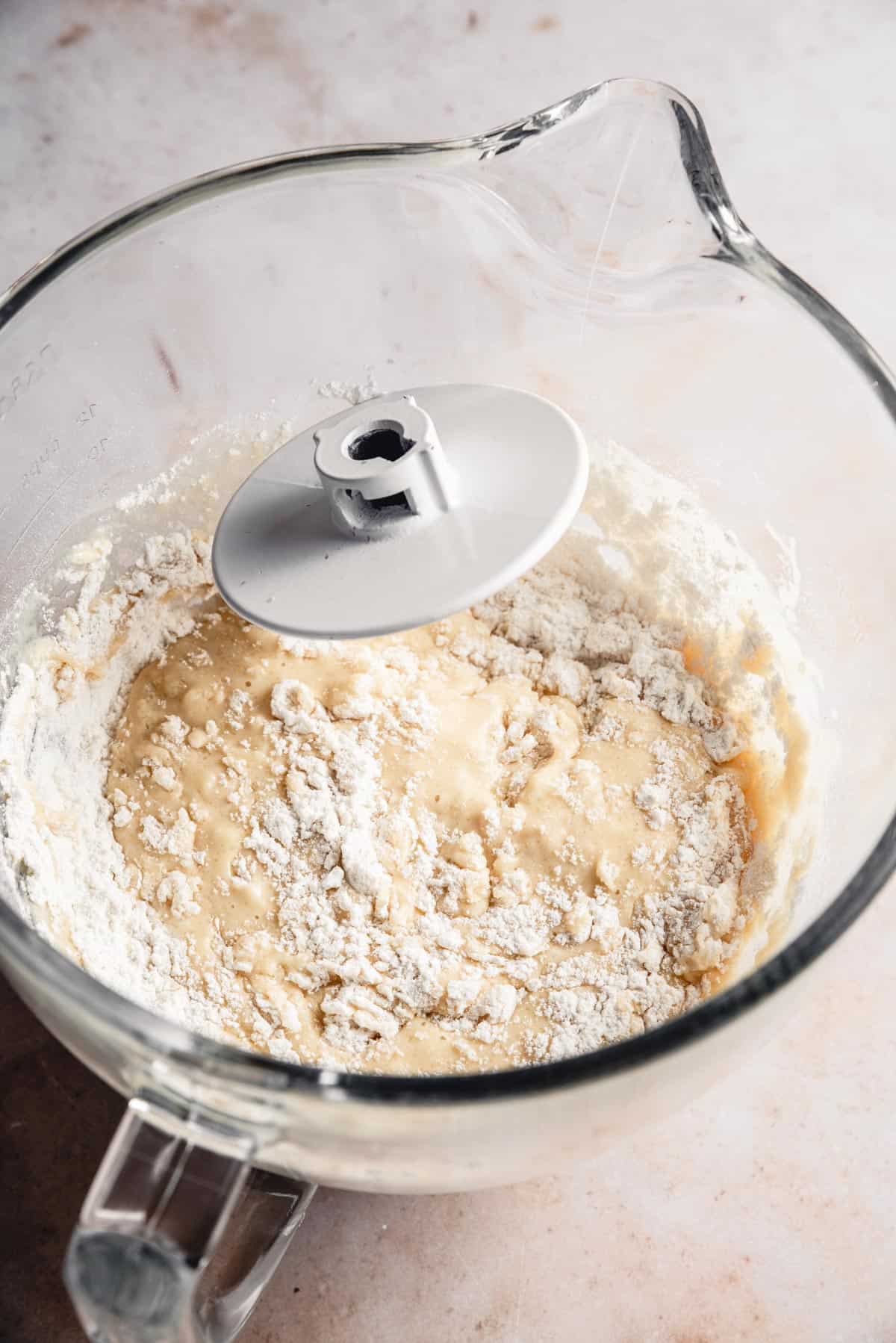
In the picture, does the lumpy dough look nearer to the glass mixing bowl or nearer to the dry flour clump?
the dry flour clump

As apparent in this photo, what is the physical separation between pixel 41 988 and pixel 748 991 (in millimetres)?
354

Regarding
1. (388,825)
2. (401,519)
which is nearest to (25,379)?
(401,519)

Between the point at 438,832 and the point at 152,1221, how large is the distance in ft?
1.28

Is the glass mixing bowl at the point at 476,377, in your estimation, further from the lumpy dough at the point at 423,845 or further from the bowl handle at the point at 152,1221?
the lumpy dough at the point at 423,845

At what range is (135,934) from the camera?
0.90 meters

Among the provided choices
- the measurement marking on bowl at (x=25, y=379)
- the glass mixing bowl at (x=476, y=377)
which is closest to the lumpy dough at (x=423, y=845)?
the glass mixing bowl at (x=476, y=377)

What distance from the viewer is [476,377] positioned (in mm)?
1132

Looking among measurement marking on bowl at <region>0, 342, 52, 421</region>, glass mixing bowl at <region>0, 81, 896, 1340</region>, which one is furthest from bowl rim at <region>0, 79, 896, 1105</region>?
measurement marking on bowl at <region>0, 342, 52, 421</region>

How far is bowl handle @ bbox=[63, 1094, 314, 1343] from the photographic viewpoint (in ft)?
1.95

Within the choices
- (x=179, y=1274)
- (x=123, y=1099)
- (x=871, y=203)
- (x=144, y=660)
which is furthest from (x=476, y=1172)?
(x=871, y=203)

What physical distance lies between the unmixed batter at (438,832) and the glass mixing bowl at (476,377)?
106mm

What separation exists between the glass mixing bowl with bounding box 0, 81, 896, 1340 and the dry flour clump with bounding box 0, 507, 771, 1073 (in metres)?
0.09

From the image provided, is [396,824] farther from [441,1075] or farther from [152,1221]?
[152,1221]

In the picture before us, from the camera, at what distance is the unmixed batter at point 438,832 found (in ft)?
2.84
